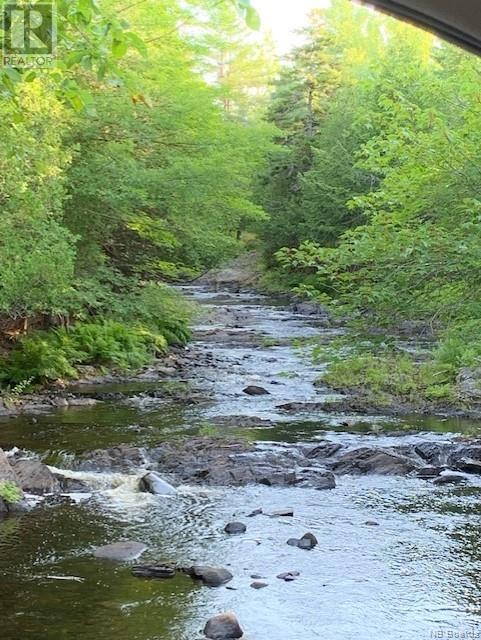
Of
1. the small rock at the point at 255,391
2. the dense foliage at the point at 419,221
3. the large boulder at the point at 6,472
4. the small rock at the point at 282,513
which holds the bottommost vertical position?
the small rock at the point at 282,513

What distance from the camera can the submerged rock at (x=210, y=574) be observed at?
19.1 ft

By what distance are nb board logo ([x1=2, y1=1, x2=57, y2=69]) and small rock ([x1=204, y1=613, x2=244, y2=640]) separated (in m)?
3.37

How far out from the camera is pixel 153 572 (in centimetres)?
593

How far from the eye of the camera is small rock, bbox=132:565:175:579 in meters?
5.89

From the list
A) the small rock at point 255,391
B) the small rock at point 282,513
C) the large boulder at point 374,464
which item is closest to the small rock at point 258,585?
the small rock at point 282,513

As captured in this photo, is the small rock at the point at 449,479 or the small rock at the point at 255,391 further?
the small rock at the point at 255,391

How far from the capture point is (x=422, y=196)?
7.79m

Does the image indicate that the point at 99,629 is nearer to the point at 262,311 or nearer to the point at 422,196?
the point at 422,196

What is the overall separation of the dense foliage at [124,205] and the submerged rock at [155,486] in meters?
4.09

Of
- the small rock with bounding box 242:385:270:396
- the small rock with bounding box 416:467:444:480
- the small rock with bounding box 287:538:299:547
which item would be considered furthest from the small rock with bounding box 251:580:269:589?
the small rock with bounding box 242:385:270:396

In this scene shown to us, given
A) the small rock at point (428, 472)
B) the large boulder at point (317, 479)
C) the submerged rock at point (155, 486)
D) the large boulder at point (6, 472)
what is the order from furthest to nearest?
the small rock at point (428, 472)
the large boulder at point (317, 479)
the submerged rock at point (155, 486)
the large boulder at point (6, 472)

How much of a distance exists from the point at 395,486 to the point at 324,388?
17.2 ft

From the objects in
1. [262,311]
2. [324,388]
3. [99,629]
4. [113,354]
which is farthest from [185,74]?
[99,629]

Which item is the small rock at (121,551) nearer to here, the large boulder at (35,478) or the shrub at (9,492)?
the shrub at (9,492)
